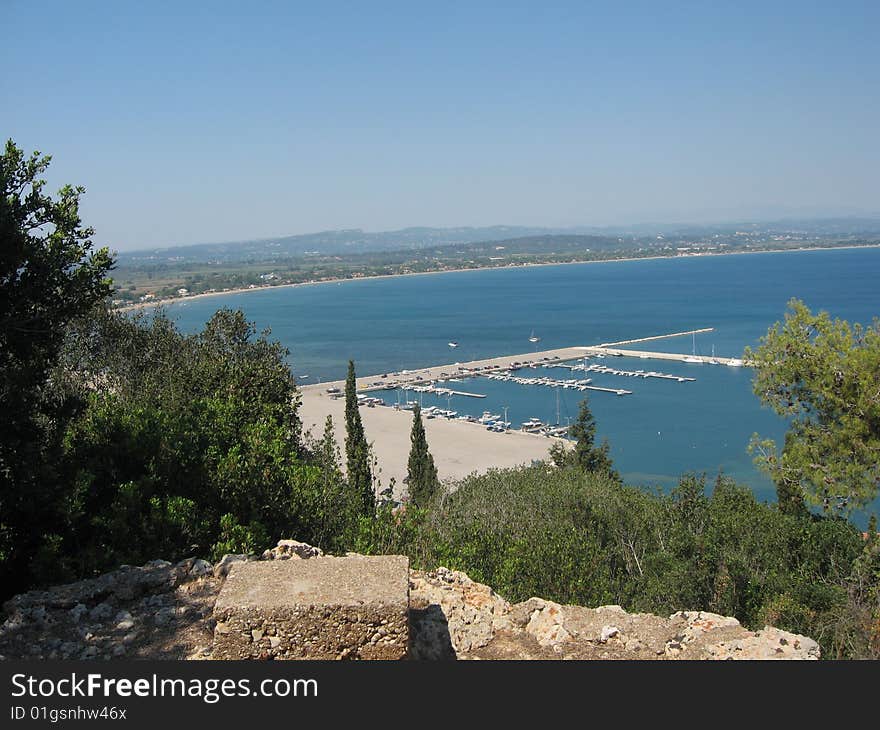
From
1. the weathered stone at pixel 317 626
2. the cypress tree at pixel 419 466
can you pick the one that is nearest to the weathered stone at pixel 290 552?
the weathered stone at pixel 317 626

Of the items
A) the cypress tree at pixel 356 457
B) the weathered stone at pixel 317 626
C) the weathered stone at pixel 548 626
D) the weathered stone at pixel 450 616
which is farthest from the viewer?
the cypress tree at pixel 356 457

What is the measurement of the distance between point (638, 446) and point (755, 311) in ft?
257

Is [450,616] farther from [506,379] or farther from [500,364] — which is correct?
[500,364]

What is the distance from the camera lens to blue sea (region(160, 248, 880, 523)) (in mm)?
55781

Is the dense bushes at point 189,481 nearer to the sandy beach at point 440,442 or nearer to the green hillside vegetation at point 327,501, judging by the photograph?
the green hillside vegetation at point 327,501

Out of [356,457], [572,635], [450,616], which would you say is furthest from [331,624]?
[356,457]

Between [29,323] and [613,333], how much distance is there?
102 meters

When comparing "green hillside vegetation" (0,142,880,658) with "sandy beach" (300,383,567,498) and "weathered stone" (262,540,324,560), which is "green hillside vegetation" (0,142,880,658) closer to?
"weathered stone" (262,540,324,560)

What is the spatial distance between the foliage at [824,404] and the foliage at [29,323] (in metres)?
13.3

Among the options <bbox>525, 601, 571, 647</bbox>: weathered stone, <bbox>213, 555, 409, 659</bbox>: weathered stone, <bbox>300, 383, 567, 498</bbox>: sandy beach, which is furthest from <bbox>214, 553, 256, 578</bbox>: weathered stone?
<bbox>300, 383, 567, 498</bbox>: sandy beach

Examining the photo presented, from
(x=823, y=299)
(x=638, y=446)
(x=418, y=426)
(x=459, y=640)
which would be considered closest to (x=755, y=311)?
(x=823, y=299)

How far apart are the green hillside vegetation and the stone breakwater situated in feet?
4.93

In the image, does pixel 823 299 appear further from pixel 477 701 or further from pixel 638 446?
pixel 477 701

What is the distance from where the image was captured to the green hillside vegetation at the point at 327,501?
947 centimetres
